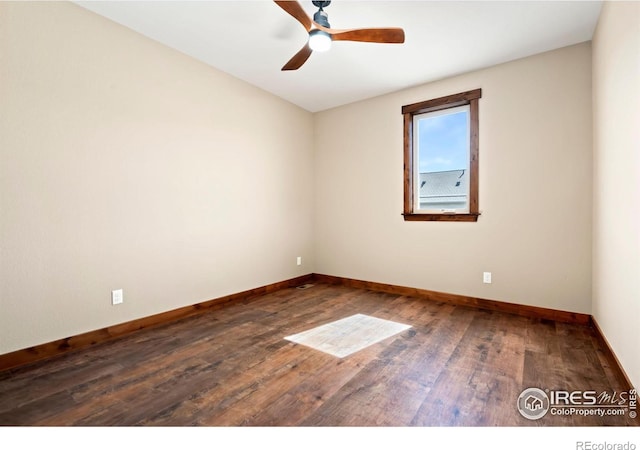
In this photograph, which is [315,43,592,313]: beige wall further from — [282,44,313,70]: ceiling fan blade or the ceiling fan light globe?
the ceiling fan light globe

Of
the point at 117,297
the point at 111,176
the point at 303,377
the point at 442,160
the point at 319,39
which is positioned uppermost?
the point at 319,39

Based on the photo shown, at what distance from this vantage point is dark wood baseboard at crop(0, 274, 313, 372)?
204 cm

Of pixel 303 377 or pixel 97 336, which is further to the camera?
pixel 97 336

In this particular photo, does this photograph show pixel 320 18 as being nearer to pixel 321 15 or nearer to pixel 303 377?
pixel 321 15

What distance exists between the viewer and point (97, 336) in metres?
2.42

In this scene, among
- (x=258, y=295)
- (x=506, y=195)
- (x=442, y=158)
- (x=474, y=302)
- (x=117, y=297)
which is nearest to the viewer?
(x=117, y=297)

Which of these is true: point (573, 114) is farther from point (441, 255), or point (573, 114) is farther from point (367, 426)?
point (367, 426)

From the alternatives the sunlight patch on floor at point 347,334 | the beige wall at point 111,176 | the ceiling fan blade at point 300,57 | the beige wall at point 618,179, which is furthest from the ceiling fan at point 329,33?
the sunlight patch on floor at point 347,334

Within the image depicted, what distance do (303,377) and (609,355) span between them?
2.17m

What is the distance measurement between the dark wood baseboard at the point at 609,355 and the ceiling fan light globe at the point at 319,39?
9.35 feet

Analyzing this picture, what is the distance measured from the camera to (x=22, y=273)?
6.76 feet

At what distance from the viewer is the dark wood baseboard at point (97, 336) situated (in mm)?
2037

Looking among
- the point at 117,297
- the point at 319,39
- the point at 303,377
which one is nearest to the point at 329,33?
the point at 319,39
